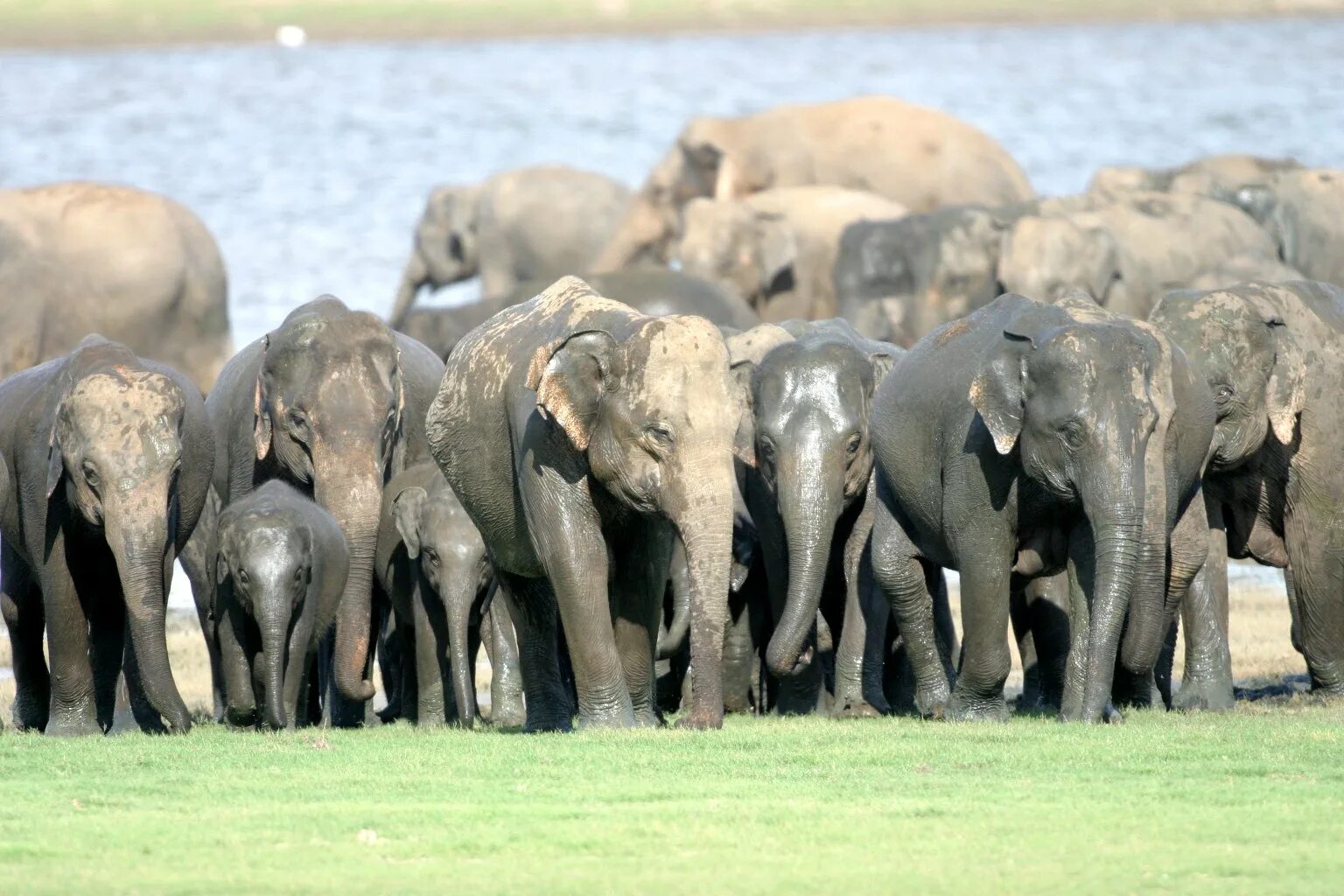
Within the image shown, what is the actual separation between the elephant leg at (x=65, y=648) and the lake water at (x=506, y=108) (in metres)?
25.5

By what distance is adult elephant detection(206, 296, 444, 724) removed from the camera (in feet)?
41.0

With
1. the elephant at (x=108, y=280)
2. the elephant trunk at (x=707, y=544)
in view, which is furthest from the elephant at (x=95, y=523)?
the elephant at (x=108, y=280)

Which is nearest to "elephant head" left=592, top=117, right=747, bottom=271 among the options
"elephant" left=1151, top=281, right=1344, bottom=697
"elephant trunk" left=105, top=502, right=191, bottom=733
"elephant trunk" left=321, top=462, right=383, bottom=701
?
"elephant" left=1151, top=281, right=1344, bottom=697

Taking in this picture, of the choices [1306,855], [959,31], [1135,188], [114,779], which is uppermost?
[1306,855]

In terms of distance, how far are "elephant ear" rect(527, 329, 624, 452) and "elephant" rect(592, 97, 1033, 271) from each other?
72.8 ft

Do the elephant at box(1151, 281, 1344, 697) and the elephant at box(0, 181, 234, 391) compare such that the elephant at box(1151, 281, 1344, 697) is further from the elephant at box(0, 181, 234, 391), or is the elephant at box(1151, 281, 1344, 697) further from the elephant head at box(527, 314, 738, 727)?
the elephant at box(0, 181, 234, 391)

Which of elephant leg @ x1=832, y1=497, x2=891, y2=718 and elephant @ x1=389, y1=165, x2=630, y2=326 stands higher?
elephant leg @ x1=832, y1=497, x2=891, y2=718

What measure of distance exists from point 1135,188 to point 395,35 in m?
66.2

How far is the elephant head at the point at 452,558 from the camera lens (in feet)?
39.4

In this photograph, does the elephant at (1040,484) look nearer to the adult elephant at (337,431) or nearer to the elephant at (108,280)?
the adult elephant at (337,431)

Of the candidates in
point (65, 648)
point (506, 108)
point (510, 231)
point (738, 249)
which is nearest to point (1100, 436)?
point (65, 648)

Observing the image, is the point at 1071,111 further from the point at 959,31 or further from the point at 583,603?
the point at 583,603

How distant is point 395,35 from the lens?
3757 inches

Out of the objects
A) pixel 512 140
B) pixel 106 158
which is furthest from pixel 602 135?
pixel 106 158
